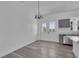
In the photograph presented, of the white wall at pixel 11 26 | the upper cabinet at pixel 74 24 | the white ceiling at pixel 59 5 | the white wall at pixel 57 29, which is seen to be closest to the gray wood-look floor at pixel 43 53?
the white wall at pixel 11 26

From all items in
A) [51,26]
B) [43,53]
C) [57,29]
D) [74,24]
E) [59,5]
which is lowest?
[43,53]

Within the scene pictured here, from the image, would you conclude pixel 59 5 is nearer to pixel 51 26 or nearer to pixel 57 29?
pixel 57 29

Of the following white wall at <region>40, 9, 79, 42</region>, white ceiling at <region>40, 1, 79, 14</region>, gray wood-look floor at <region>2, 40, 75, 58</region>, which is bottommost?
gray wood-look floor at <region>2, 40, 75, 58</region>

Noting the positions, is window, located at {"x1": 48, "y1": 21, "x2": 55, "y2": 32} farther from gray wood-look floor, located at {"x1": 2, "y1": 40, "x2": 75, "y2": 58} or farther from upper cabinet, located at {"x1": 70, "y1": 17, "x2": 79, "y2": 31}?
gray wood-look floor, located at {"x1": 2, "y1": 40, "x2": 75, "y2": 58}

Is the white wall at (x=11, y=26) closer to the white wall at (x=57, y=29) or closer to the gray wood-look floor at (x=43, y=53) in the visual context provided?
the gray wood-look floor at (x=43, y=53)

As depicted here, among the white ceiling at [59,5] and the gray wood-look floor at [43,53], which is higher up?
the white ceiling at [59,5]

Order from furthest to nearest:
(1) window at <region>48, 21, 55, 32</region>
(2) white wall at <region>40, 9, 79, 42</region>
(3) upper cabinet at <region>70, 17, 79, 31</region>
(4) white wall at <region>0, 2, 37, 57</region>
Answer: (1) window at <region>48, 21, 55, 32</region> < (2) white wall at <region>40, 9, 79, 42</region> < (3) upper cabinet at <region>70, 17, 79, 31</region> < (4) white wall at <region>0, 2, 37, 57</region>

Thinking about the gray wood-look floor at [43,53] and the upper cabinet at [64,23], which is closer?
the gray wood-look floor at [43,53]

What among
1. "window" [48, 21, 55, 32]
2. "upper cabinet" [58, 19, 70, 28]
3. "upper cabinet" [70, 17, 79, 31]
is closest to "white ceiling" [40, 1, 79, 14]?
"upper cabinet" [70, 17, 79, 31]

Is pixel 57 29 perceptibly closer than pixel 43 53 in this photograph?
No

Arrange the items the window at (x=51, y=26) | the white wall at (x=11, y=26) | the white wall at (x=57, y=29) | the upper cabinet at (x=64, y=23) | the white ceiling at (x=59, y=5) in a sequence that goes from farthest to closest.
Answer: the window at (x=51, y=26) → the upper cabinet at (x=64, y=23) → the white wall at (x=57, y=29) → the white ceiling at (x=59, y=5) → the white wall at (x=11, y=26)

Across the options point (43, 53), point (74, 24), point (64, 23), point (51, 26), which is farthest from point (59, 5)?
point (43, 53)

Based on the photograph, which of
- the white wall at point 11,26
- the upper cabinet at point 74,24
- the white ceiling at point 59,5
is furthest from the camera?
the upper cabinet at point 74,24

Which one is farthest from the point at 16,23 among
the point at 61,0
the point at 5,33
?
the point at 61,0
